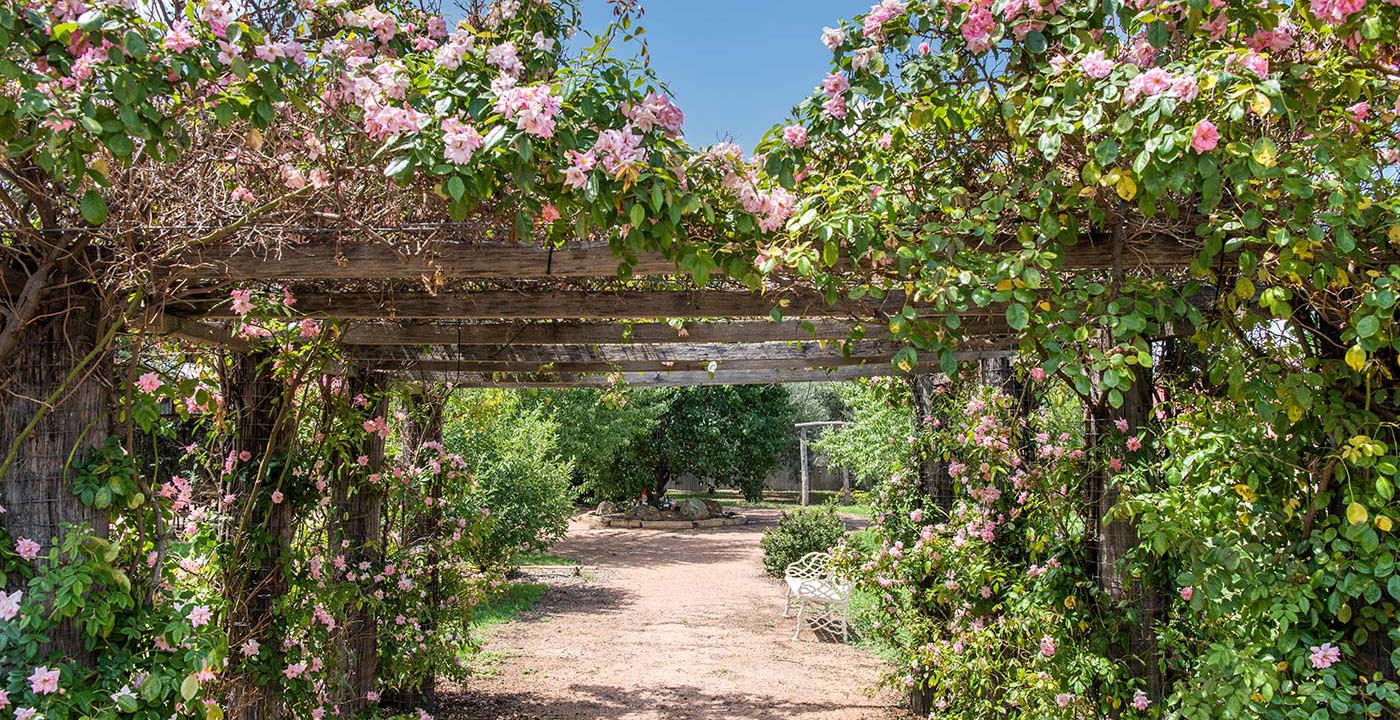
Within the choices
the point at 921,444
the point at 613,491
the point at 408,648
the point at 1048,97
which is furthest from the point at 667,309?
the point at 613,491

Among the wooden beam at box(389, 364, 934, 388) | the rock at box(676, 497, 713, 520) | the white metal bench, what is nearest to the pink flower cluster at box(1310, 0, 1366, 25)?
the wooden beam at box(389, 364, 934, 388)

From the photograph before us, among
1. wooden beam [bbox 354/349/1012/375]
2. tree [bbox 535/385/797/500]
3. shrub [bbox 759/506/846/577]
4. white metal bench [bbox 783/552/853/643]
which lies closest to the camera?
wooden beam [bbox 354/349/1012/375]

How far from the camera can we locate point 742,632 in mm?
8711

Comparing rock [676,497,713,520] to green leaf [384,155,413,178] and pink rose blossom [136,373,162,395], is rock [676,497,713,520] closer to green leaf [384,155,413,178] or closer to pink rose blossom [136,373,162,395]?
pink rose blossom [136,373,162,395]

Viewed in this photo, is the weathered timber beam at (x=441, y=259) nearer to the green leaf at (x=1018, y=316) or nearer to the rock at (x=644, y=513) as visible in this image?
the green leaf at (x=1018, y=316)

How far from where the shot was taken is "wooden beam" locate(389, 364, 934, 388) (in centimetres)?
530

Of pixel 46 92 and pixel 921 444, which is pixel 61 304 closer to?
pixel 46 92

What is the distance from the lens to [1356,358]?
2113 mm

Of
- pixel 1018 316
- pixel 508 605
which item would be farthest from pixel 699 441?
pixel 1018 316

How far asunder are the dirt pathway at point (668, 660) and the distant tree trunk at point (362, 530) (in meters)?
1.11

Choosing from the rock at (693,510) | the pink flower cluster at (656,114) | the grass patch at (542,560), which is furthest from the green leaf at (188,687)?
the rock at (693,510)

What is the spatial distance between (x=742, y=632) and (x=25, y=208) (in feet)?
24.4

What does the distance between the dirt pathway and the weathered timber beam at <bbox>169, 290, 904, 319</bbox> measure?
11.6ft

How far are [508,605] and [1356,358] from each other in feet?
29.9
